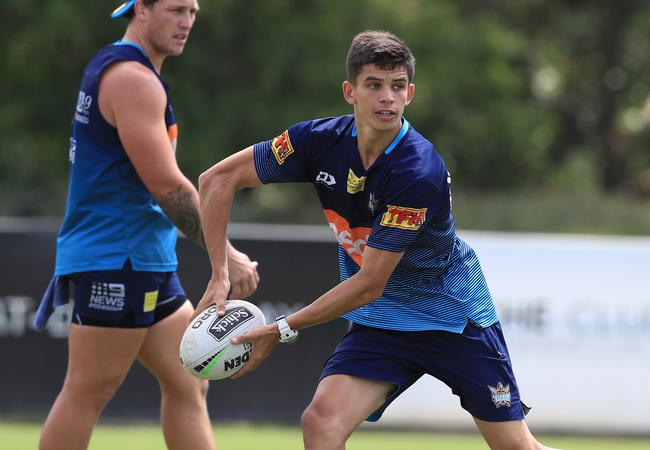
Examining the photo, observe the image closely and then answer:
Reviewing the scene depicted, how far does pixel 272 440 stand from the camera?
858 cm

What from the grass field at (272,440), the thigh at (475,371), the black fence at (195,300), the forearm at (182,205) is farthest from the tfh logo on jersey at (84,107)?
the black fence at (195,300)

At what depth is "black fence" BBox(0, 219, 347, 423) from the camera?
29.8 ft

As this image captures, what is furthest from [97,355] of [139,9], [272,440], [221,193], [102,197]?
[272,440]

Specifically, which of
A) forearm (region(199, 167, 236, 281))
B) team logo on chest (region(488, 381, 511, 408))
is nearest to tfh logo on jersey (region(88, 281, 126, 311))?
forearm (region(199, 167, 236, 281))

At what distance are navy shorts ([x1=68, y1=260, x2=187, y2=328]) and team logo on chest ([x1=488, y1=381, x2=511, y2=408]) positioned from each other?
1553mm

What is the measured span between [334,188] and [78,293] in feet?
4.26

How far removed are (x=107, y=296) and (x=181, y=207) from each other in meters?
0.50

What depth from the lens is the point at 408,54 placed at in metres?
4.52

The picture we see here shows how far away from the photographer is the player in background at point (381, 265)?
4477 millimetres

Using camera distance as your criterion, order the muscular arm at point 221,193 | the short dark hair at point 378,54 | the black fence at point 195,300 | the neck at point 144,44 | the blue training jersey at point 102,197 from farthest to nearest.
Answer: the black fence at point 195,300, the neck at point 144,44, the blue training jersey at point 102,197, the muscular arm at point 221,193, the short dark hair at point 378,54

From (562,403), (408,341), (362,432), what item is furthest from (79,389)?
A: (562,403)

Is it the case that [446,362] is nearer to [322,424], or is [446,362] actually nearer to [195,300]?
[322,424]

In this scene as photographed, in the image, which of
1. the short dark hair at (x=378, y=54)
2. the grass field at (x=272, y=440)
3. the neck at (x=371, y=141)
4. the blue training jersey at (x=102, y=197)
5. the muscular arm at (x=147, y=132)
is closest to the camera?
the short dark hair at (x=378, y=54)

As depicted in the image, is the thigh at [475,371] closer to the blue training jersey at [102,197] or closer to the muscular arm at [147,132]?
the muscular arm at [147,132]
